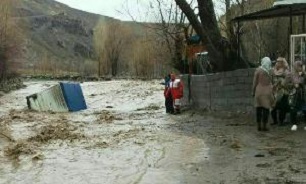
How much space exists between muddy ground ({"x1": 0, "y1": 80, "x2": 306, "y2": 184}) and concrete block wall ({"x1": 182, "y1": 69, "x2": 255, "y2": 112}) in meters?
0.50

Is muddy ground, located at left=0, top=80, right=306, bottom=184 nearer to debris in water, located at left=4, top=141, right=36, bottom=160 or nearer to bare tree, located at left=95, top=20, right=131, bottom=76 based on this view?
debris in water, located at left=4, top=141, right=36, bottom=160

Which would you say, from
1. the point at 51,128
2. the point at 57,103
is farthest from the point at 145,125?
the point at 57,103

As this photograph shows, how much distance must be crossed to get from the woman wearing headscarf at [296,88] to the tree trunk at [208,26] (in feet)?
22.2

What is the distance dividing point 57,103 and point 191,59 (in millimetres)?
6714

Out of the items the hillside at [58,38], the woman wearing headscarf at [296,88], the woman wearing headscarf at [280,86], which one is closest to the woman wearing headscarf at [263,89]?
the woman wearing headscarf at [280,86]

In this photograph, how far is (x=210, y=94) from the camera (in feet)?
70.7

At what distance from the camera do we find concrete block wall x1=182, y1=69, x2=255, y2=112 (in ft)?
60.0

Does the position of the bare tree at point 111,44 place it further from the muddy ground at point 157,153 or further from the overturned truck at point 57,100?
Answer: the muddy ground at point 157,153

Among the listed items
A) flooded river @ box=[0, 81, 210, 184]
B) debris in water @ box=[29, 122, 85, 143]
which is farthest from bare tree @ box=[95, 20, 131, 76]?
debris in water @ box=[29, 122, 85, 143]

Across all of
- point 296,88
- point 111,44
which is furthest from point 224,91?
point 111,44

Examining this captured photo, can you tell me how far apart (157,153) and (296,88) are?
411 cm

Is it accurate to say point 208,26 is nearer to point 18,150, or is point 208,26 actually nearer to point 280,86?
point 280,86

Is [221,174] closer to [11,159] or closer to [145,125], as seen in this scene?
[11,159]

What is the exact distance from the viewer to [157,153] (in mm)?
12469
